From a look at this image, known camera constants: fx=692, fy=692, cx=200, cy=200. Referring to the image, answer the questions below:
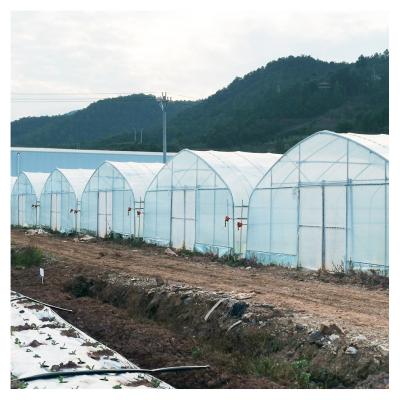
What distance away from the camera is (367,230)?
18.4 metres

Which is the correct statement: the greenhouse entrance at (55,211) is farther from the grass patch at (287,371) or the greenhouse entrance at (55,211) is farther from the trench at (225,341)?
the grass patch at (287,371)

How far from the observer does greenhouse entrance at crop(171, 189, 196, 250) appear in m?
26.4

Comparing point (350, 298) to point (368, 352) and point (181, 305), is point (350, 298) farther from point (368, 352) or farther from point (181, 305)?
point (368, 352)

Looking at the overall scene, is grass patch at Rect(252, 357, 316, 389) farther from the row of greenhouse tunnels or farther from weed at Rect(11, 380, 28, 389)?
the row of greenhouse tunnels

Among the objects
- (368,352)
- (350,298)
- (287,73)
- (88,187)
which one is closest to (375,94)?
(287,73)

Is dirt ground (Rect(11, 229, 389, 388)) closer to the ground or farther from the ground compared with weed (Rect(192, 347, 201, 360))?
farther from the ground

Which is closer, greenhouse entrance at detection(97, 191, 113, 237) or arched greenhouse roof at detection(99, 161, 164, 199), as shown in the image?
arched greenhouse roof at detection(99, 161, 164, 199)

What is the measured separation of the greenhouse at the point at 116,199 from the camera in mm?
31328

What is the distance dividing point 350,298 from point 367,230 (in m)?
3.31

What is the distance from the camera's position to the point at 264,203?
22.5 metres

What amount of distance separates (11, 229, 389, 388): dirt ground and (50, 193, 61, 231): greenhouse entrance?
45.2 feet

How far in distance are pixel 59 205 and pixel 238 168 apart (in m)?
16.4

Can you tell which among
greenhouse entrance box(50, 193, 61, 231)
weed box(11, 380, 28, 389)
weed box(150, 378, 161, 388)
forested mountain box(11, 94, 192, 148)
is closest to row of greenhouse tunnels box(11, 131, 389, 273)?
greenhouse entrance box(50, 193, 61, 231)

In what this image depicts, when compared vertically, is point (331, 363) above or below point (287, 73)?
below
